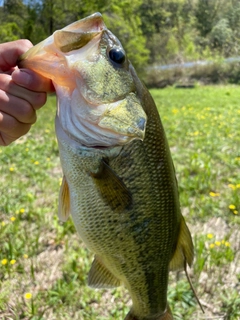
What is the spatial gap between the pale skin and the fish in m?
0.06

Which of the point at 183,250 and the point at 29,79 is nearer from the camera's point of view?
the point at 29,79

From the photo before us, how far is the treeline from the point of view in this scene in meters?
17.1

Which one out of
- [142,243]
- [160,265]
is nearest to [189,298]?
[160,265]

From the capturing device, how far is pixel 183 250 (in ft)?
4.86

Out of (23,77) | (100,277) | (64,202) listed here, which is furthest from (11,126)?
(100,277)

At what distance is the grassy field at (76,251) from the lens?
6.86 feet

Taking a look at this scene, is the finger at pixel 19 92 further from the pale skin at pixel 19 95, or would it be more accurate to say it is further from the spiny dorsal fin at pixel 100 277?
the spiny dorsal fin at pixel 100 277

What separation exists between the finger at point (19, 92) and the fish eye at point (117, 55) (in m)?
0.30

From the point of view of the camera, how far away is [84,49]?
116cm

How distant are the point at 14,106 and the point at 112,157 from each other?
0.41 m

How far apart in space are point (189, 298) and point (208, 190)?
4.87 ft

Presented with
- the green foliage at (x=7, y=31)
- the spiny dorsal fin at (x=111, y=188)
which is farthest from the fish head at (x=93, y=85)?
the green foliage at (x=7, y=31)

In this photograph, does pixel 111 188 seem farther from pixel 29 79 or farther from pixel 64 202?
pixel 29 79

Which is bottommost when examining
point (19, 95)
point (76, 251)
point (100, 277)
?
point (76, 251)
